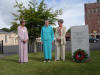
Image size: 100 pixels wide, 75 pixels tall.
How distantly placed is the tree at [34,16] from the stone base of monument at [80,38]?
10.9 m

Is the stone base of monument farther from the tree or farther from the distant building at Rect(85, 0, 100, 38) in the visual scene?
the distant building at Rect(85, 0, 100, 38)

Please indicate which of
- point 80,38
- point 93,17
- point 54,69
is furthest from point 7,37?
point 54,69

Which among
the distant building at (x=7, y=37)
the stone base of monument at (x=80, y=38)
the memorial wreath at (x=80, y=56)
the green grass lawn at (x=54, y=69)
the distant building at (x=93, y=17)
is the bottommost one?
the green grass lawn at (x=54, y=69)

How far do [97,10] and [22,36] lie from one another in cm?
6002

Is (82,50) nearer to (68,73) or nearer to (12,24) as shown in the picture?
(68,73)

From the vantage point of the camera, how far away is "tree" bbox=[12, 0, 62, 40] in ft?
63.2

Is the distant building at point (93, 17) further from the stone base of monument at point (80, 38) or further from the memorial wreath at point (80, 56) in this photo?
the memorial wreath at point (80, 56)

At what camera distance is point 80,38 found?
8.56m

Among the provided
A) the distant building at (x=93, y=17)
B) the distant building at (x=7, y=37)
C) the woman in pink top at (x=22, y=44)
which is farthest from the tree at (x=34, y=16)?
the distant building at (x=93, y=17)

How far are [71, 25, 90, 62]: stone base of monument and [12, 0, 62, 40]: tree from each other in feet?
35.8

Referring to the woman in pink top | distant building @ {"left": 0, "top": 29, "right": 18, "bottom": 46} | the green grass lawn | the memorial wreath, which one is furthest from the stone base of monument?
distant building @ {"left": 0, "top": 29, "right": 18, "bottom": 46}

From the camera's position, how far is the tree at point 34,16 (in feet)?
63.2

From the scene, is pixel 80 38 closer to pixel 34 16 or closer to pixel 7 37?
pixel 34 16

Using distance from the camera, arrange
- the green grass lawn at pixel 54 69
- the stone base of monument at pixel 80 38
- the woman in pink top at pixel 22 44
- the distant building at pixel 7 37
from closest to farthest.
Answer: the green grass lawn at pixel 54 69
the woman in pink top at pixel 22 44
the stone base of monument at pixel 80 38
the distant building at pixel 7 37
